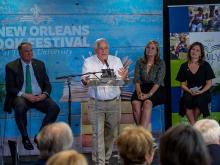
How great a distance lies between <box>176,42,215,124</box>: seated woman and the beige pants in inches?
40.5

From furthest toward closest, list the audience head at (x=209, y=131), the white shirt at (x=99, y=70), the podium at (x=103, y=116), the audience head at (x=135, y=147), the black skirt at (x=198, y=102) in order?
the black skirt at (x=198, y=102)
the white shirt at (x=99, y=70)
the podium at (x=103, y=116)
the audience head at (x=209, y=131)
the audience head at (x=135, y=147)

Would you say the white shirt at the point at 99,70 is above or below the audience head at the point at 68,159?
above

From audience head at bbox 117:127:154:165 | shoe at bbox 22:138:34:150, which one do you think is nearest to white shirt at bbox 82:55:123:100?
shoe at bbox 22:138:34:150

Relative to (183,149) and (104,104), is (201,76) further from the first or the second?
(183,149)

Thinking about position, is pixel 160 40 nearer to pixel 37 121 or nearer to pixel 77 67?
pixel 77 67

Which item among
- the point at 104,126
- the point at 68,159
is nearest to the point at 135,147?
the point at 68,159

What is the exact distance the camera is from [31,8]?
312 inches

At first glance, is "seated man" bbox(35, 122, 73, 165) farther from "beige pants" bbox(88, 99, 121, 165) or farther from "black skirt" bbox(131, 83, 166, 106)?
"black skirt" bbox(131, 83, 166, 106)

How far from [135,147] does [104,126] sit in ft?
11.9

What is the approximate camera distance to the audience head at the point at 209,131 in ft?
13.0

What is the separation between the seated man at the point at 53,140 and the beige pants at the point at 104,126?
2.99 m

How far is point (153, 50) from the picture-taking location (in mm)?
7285

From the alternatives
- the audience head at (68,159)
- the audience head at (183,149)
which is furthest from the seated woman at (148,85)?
the audience head at (68,159)

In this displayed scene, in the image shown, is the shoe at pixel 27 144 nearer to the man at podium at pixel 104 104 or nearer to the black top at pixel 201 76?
the man at podium at pixel 104 104
